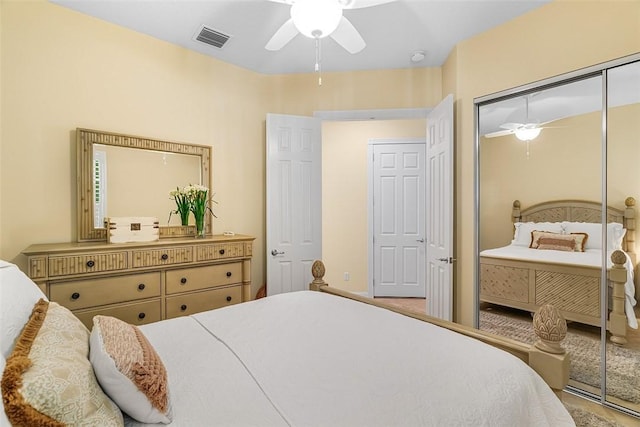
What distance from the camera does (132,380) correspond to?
2.69 feet

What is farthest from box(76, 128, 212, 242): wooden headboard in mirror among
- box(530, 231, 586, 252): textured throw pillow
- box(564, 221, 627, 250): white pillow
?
box(564, 221, 627, 250): white pillow

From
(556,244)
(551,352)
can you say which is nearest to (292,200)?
(556,244)

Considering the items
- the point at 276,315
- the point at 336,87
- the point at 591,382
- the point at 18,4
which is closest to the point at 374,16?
the point at 336,87

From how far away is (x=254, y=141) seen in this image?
137 inches

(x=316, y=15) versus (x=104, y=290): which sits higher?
(x=316, y=15)

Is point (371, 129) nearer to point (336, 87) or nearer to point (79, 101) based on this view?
point (336, 87)

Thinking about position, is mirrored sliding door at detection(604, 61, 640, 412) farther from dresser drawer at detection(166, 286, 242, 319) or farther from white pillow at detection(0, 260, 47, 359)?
white pillow at detection(0, 260, 47, 359)

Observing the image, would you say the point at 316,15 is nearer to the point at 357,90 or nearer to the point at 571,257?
the point at 357,90

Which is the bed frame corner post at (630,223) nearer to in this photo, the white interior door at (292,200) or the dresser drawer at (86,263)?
the white interior door at (292,200)

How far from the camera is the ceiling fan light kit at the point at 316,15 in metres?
1.49

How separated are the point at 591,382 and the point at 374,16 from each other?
309 centimetres

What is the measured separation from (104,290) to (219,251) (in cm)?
83

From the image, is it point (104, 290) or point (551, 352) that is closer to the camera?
point (551, 352)

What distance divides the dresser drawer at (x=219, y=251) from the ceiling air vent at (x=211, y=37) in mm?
1795
